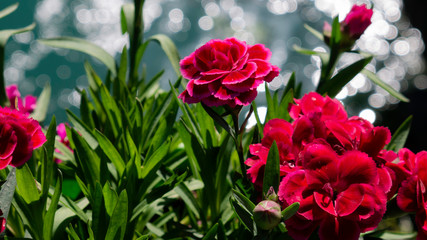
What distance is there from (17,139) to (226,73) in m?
0.24

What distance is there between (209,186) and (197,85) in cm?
24

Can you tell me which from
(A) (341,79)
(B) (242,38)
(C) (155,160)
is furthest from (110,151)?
(B) (242,38)

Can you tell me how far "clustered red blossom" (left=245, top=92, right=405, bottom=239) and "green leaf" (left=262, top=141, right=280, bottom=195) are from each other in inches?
0.5

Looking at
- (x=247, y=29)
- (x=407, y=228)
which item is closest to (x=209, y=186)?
(x=407, y=228)

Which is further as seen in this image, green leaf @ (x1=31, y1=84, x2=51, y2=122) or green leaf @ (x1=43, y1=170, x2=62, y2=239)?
green leaf @ (x1=31, y1=84, x2=51, y2=122)

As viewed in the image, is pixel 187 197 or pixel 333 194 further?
pixel 187 197

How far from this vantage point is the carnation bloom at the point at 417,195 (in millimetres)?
511

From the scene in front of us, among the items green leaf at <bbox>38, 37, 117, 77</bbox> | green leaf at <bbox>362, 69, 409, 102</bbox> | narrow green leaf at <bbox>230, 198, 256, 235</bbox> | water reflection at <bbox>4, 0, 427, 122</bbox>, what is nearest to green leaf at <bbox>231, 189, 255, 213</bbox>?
narrow green leaf at <bbox>230, 198, 256, 235</bbox>

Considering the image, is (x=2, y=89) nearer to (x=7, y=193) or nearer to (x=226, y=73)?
(x=7, y=193)

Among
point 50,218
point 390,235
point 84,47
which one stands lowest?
point 390,235

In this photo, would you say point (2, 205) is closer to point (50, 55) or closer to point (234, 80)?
point (234, 80)

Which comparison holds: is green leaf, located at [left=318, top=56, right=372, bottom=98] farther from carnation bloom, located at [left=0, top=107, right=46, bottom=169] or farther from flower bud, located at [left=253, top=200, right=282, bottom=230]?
carnation bloom, located at [left=0, top=107, right=46, bottom=169]

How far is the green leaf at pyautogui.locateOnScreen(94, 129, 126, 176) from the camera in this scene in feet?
2.12

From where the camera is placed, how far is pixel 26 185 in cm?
56
